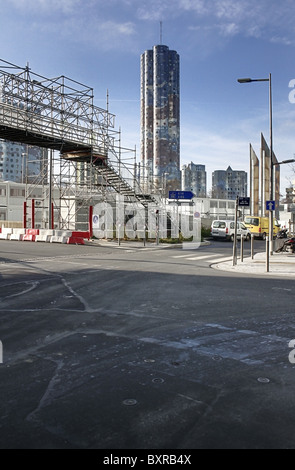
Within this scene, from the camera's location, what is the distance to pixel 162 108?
150250 mm

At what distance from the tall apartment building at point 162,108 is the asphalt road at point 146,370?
143 m

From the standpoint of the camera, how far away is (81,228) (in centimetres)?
3397

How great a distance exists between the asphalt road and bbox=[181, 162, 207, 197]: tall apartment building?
167 metres

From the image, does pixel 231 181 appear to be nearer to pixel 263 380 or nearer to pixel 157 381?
pixel 263 380

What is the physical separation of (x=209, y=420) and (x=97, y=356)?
1932mm

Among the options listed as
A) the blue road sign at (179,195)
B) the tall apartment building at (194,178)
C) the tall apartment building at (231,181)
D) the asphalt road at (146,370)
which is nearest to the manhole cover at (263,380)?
the asphalt road at (146,370)

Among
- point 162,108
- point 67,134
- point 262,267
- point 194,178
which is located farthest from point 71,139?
point 194,178

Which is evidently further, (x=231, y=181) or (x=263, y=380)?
(x=231, y=181)

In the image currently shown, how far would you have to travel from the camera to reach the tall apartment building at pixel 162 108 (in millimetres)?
150625

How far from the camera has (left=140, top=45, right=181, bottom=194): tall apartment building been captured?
150625mm

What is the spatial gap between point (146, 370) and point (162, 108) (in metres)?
154
